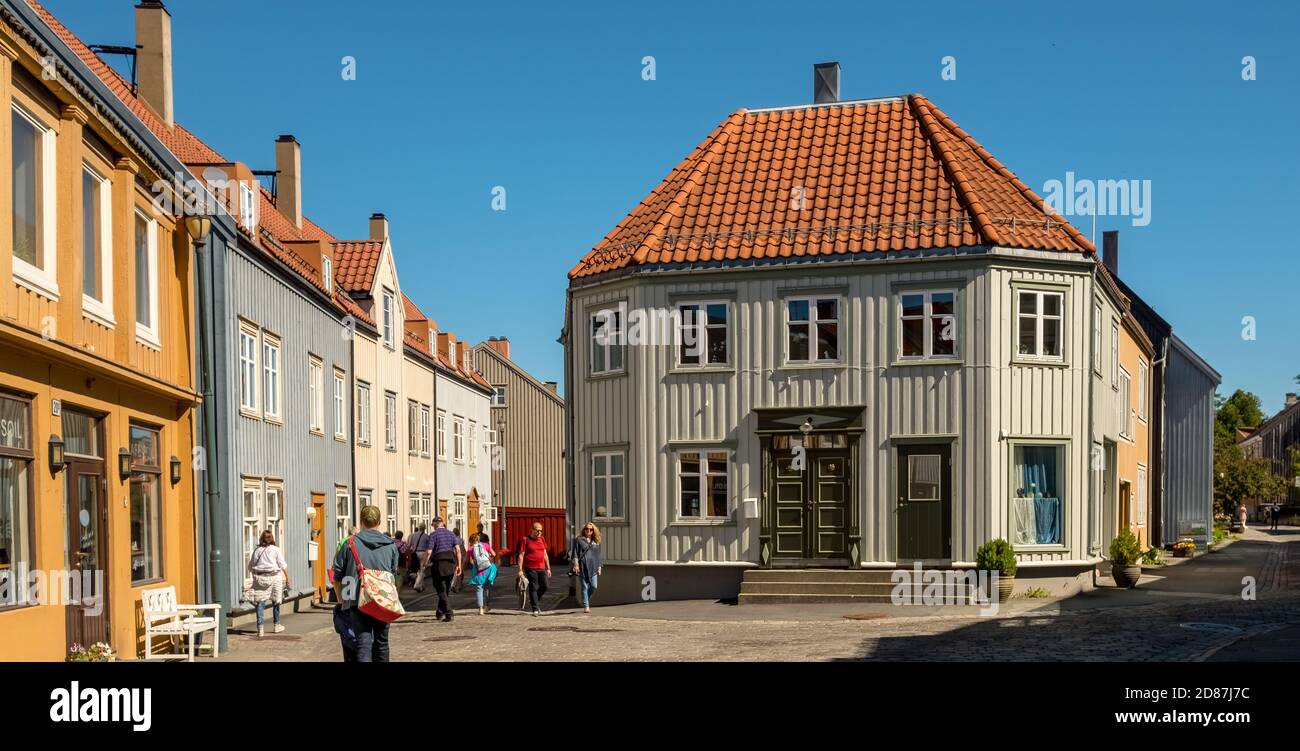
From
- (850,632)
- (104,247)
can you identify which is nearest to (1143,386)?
(850,632)

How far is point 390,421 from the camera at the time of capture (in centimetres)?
3778

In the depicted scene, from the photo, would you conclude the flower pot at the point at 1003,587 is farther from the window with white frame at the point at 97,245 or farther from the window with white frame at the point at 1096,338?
the window with white frame at the point at 97,245

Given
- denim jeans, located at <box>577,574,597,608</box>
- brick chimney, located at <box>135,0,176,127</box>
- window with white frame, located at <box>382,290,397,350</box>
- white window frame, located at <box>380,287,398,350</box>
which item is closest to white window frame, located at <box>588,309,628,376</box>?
denim jeans, located at <box>577,574,597,608</box>

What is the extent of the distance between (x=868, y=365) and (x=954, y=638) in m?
8.03

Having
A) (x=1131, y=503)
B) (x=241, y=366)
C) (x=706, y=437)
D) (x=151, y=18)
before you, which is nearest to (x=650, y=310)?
(x=706, y=437)

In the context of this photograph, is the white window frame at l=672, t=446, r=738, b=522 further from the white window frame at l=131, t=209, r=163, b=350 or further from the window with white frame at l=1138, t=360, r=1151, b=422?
the window with white frame at l=1138, t=360, r=1151, b=422

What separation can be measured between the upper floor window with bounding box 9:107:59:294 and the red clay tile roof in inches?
536

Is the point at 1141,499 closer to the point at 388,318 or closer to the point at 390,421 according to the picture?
the point at 390,421

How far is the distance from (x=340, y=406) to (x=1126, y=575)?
1745 cm

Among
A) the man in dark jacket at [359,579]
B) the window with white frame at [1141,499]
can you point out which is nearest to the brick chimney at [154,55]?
the man in dark jacket at [359,579]

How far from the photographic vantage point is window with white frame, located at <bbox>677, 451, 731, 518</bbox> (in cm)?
2625

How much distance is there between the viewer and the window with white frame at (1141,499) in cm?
4064
